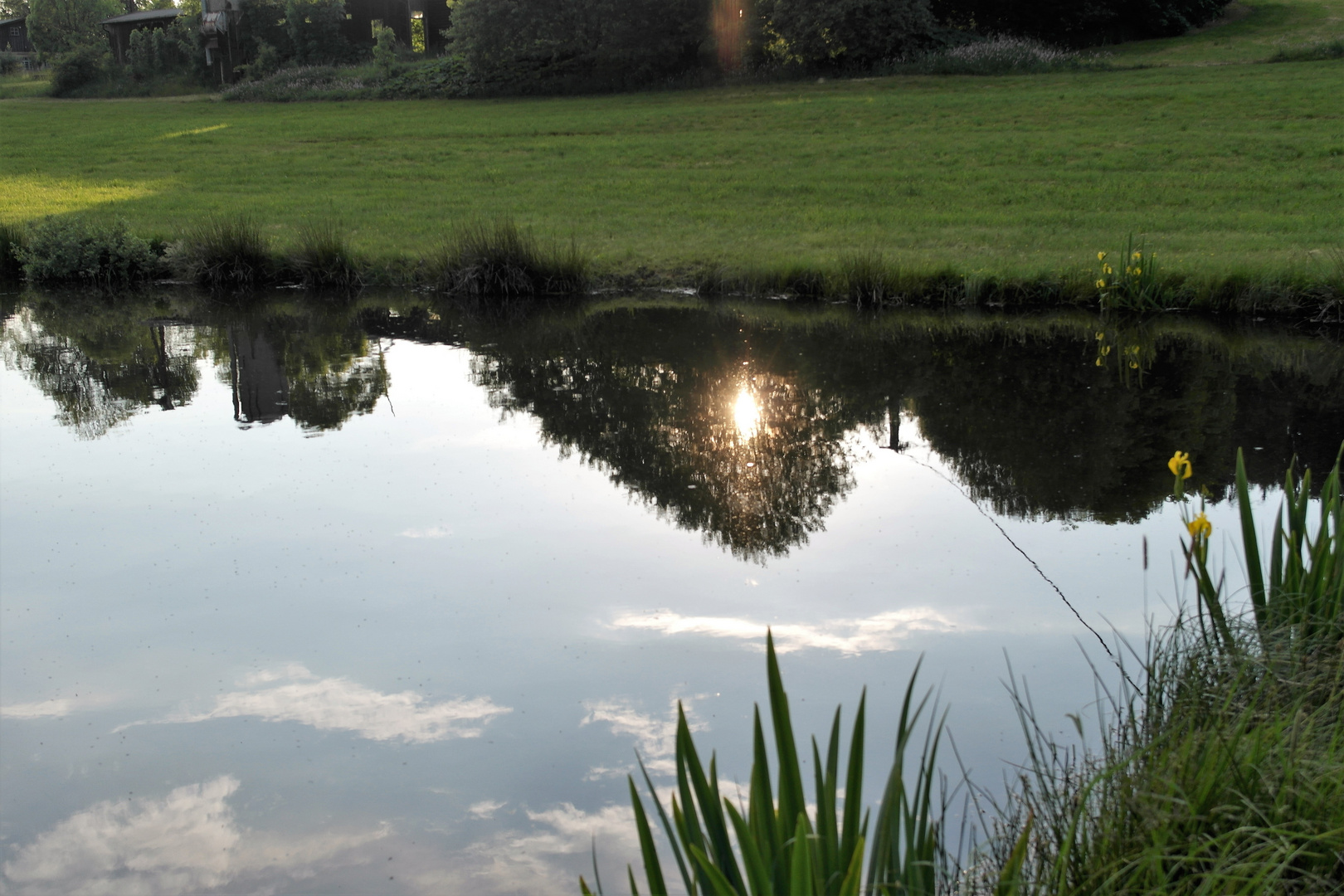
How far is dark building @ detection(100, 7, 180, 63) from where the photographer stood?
46.8m

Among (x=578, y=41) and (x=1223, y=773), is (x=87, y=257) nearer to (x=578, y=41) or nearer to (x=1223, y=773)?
(x=1223, y=773)

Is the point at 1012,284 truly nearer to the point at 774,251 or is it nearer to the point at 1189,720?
the point at 774,251

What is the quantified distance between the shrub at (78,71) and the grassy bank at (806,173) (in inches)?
550

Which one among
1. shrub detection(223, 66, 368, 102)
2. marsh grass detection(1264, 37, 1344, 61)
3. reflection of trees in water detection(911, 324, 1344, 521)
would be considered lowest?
reflection of trees in water detection(911, 324, 1344, 521)

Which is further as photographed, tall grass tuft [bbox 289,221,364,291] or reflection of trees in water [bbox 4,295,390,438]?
tall grass tuft [bbox 289,221,364,291]

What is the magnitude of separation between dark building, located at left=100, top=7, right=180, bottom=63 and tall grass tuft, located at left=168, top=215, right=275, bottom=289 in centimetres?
3963

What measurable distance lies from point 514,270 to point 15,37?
6255 cm

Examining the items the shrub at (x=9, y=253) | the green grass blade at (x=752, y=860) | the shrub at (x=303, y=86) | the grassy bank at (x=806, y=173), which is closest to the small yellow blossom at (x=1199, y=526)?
the green grass blade at (x=752, y=860)

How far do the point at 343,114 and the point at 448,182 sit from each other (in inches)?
468

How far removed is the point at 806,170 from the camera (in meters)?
18.0

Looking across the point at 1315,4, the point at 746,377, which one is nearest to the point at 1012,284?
the point at 746,377

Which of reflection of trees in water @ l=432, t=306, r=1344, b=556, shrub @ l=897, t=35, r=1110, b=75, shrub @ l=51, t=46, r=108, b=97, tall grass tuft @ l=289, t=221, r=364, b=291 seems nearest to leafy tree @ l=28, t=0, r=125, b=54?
shrub @ l=51, t=46, r=108, b=97

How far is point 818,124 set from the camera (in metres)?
22.5

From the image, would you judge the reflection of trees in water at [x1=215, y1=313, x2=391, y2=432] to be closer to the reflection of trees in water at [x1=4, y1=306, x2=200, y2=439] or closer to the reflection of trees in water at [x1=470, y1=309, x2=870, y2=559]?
the reflection of trees in water at [x1=4, y1=306, x2=200, y2=439]
